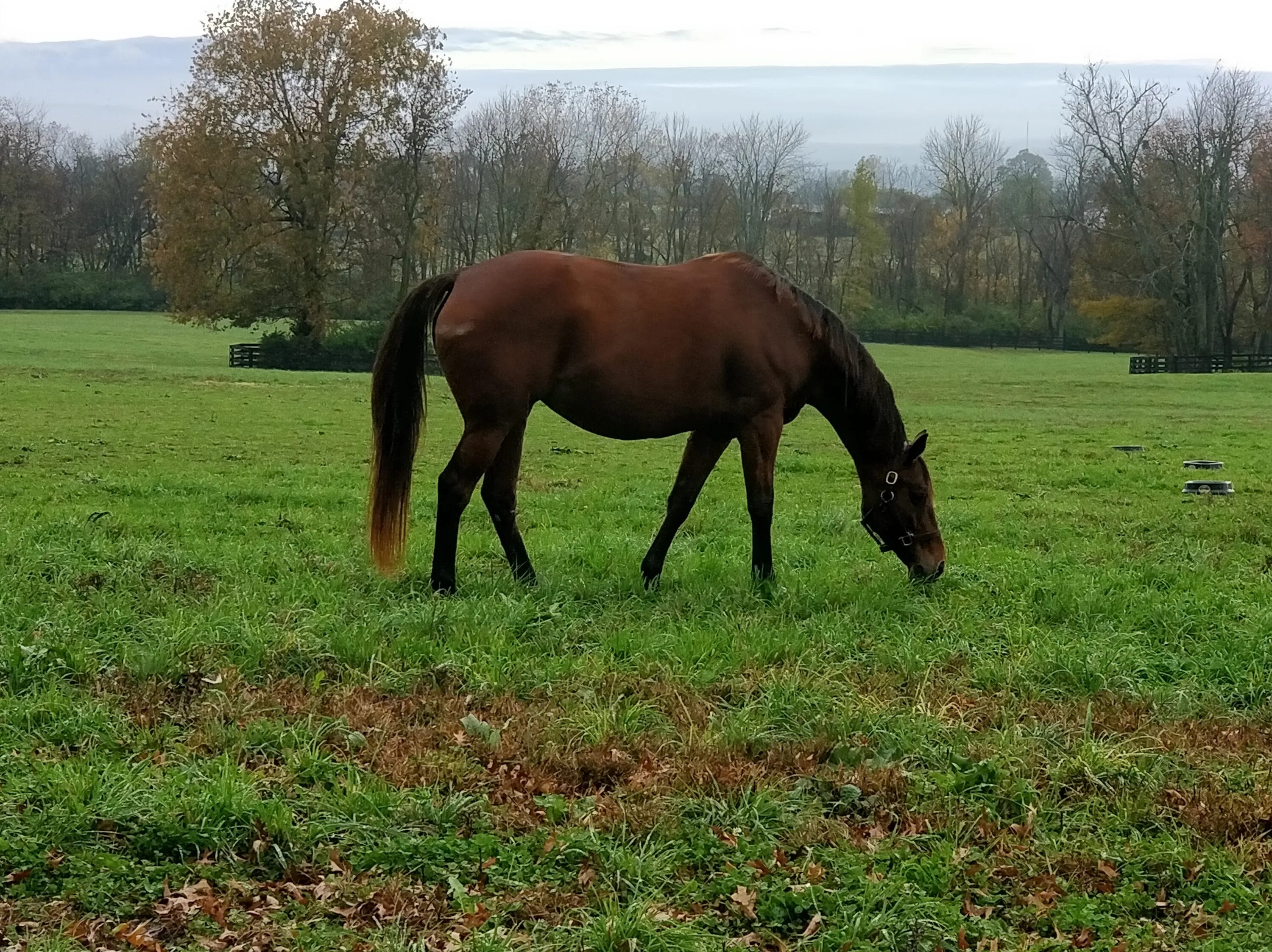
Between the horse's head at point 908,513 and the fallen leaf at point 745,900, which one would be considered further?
the horse's head at point 908,513

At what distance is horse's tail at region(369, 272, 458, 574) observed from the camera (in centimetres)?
654

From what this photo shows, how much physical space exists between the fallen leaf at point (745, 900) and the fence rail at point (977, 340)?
210 ft

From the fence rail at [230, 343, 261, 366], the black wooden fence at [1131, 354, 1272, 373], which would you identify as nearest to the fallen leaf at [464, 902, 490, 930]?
the fence rail at [230, 343, 261, 366]

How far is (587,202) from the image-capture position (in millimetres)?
45906

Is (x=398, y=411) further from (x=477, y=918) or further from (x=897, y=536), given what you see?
(x=477, y=918)

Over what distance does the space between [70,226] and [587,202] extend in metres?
42.4

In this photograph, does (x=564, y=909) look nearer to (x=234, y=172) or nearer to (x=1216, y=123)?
(x=234, y=172)

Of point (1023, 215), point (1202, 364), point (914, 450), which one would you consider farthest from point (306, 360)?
point (1023, 215)

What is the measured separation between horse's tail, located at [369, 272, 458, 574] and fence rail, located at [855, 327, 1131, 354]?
61.0 m

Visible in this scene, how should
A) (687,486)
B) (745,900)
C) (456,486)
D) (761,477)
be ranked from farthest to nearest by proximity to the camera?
(687,486) < (761,477) < (456,486) < (745,900)

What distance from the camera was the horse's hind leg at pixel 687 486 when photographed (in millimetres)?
7141

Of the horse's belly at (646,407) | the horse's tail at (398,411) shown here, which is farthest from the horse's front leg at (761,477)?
the horse's tail at (398,411)

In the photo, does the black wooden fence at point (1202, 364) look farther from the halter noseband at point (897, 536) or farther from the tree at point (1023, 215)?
the halter noseband at point (897, 536)

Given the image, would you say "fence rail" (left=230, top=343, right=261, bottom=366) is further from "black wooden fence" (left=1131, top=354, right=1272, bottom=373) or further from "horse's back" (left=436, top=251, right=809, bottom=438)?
"black wooden fence" (left=1131, top=354, right=1272, bottom=373)
